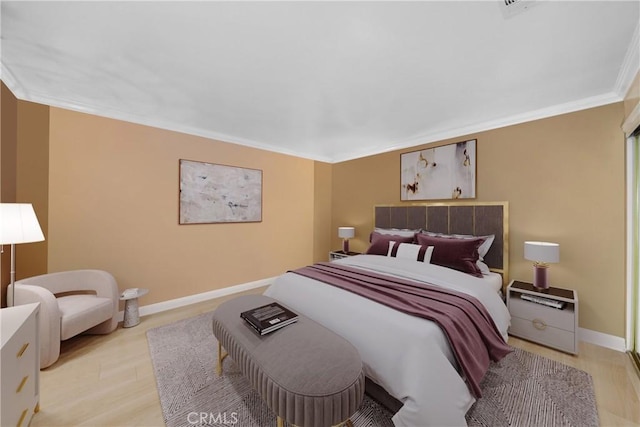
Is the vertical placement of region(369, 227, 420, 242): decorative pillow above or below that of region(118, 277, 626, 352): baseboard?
above

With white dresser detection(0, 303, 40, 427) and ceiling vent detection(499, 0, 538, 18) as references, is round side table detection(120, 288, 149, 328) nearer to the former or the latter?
white dresser detection(0, 303, 40, 427)

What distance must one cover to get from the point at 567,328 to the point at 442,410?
6.11 feet

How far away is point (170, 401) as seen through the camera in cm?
169

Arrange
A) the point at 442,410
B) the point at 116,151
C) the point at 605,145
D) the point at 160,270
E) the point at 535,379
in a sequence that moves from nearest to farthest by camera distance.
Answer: the point at 442,410 < the point at 535,379 < the point at 605,145 < the point at 116,151 < the point at 160,270

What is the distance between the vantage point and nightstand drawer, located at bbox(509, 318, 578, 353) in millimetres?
2217

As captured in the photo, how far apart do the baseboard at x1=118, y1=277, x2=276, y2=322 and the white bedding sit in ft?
6.70

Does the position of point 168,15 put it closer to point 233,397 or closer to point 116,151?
point 116,151

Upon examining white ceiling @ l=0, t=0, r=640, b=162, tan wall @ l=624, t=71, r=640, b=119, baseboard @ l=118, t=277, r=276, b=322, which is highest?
white ceiling @ l=0, t=0, r=640, b=162

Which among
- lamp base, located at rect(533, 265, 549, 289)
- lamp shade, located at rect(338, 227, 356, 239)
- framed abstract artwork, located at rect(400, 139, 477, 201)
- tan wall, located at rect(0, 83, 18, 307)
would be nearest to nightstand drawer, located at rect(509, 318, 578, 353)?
lamp base, located at rect(533, 265, 549, 289)

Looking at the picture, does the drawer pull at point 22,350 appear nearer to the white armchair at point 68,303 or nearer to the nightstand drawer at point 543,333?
the white armchair at point 68,303

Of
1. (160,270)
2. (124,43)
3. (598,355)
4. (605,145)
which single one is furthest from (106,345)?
(605,145)

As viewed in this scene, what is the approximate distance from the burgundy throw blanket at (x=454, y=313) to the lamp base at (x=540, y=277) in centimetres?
104

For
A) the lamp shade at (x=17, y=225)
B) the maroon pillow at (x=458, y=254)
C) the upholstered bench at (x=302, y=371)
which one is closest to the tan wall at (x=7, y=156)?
the lamp shade at (x=17, y=225)

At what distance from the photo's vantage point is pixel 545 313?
2.34 meters
